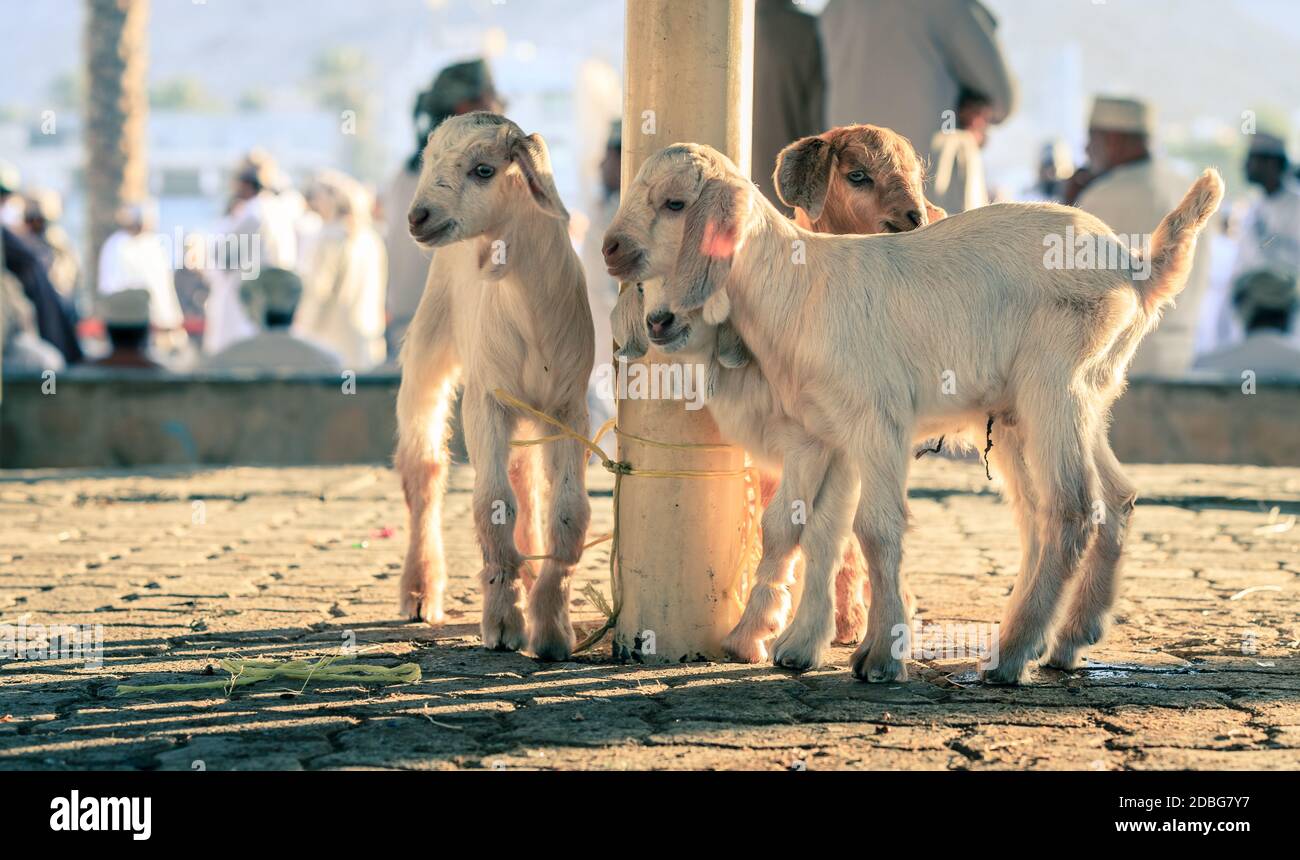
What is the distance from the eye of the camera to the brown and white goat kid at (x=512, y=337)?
5.93m

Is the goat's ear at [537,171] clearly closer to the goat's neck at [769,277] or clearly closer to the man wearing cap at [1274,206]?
the goat's neck at [769,277]

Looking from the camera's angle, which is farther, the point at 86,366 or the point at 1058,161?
the point at 1058,161

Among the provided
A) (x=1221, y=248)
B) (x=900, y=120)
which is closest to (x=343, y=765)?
(x=900, y=120)

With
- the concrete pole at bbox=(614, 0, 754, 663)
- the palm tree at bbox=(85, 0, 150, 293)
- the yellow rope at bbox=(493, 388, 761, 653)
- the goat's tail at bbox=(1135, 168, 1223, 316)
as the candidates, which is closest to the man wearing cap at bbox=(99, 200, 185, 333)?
the palm tree at bbox=(85, 0, 150, 293)

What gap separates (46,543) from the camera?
887 cm

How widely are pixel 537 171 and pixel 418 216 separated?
1.47ft

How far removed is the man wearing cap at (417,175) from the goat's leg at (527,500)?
3.18 m

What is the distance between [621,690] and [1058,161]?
17.2m

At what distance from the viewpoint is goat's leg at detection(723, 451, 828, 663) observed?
5695 millimetres

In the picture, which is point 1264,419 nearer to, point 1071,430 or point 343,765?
point 1071,430

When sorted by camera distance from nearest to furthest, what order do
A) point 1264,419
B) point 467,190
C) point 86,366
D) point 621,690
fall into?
point 621,690 → point 467,190 → point 1264,419 → point 86,366

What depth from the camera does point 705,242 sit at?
17.7 ft

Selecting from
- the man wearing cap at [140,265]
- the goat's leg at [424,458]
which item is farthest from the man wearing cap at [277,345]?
the goat's leg at [424,458]

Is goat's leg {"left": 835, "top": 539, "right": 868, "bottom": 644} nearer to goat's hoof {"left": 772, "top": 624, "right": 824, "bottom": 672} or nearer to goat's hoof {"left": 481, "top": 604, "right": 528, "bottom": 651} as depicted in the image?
goat's hoof {"left": 772, "top": 624, "right": 824, "bottom": 672}
